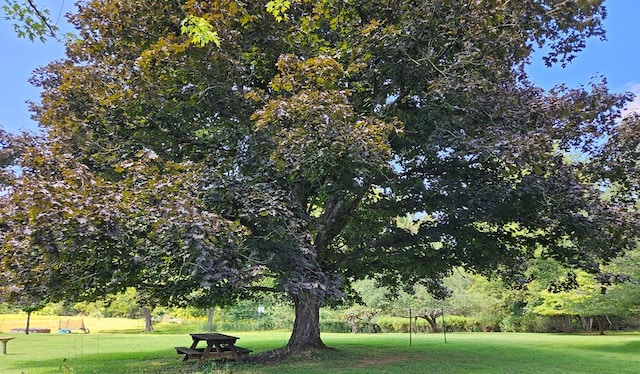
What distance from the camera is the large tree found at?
7.25m

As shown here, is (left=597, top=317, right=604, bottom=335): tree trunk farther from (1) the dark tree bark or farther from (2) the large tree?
(2) the large tree

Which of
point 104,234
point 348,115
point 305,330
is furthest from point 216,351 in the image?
point 348,115

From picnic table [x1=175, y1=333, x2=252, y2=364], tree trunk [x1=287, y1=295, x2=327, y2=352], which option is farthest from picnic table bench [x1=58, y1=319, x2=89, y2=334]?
tree trunk [x1=287, y1=295, x2=327, y2=352]

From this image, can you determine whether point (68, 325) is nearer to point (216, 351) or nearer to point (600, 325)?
point (216, 351)

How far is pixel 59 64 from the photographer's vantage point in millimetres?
12891

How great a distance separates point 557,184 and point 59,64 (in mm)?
13209

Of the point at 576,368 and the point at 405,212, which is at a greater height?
the point at 405,212

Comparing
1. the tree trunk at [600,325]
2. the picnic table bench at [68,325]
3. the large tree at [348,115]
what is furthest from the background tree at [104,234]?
the picnic table bench at [68,325]

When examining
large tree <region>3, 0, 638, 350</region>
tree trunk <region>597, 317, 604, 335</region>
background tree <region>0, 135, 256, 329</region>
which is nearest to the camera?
background tree <region>0, 135, 256, 329</region>

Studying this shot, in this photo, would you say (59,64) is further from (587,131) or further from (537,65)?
(587,131)

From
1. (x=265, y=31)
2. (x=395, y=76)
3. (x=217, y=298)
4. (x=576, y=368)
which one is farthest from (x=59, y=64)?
(x=576, y=368)

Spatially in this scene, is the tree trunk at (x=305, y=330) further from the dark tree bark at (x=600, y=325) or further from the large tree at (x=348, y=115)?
the dark tree bark at (x=600, y=325)

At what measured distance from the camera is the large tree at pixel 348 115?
725 centimetres

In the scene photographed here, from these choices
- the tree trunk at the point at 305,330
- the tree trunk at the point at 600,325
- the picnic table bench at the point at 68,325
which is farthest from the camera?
the picnic table bench at the point at 68,325
